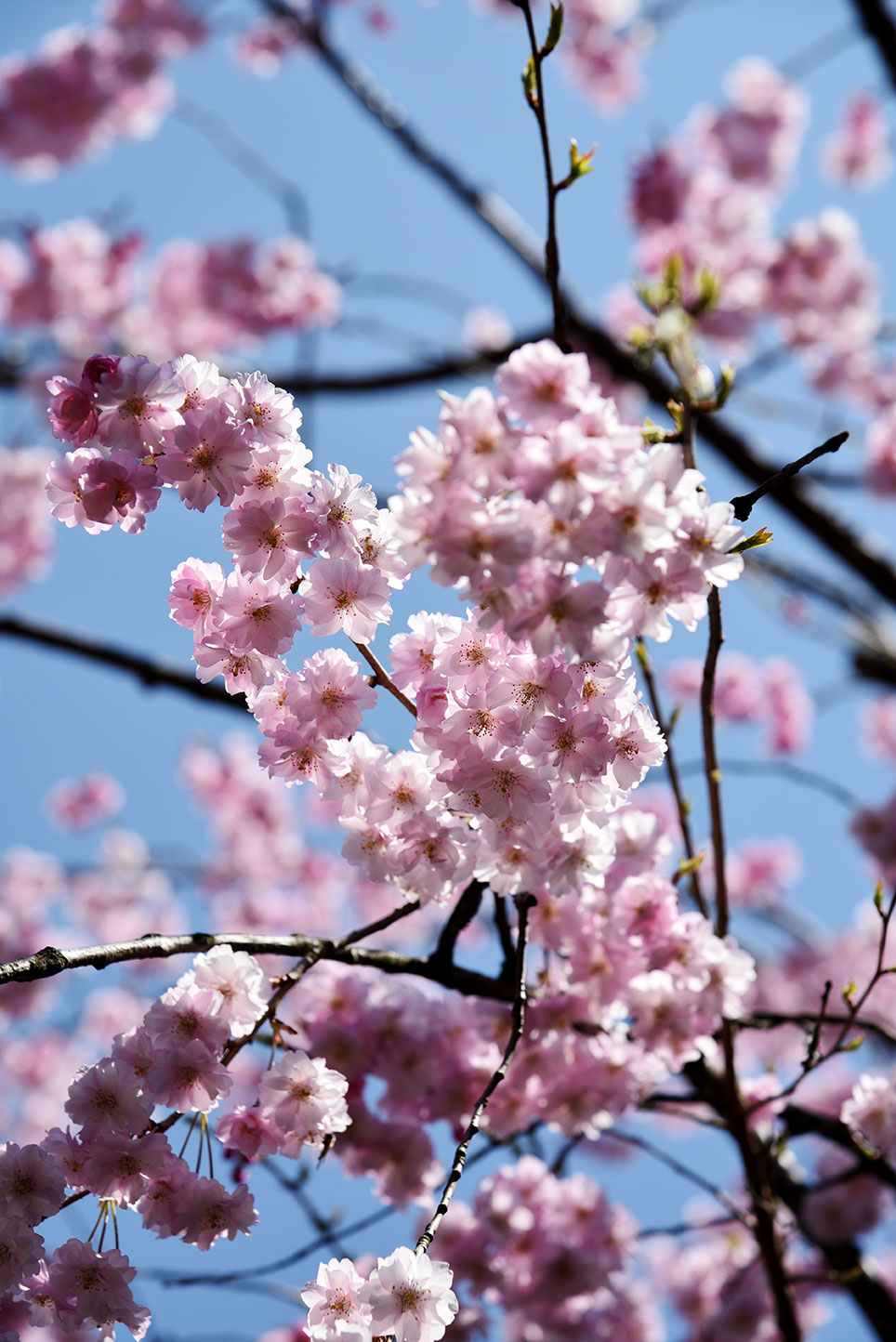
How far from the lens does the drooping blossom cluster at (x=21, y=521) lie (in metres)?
9.30

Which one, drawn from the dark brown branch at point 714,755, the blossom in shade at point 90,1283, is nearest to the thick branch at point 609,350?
the dark brown branch at point 714,755

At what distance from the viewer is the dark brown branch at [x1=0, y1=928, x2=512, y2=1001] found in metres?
1.53

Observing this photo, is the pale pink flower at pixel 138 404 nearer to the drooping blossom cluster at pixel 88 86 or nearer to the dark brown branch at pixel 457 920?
the dark brown branch at pixel 457 920

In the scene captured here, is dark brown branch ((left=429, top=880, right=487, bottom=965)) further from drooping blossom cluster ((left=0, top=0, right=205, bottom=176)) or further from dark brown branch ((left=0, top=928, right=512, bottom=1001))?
drooping blossom cluster ((left=0, top=0, right=205, bottom=176))

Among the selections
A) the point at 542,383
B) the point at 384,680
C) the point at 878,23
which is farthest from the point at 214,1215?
the point at 878,23

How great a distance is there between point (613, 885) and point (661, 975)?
0.69 feet

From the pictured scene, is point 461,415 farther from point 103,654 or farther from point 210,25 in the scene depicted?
point 210,25

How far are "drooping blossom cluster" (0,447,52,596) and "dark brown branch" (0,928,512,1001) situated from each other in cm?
830

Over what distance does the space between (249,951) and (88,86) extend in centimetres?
930

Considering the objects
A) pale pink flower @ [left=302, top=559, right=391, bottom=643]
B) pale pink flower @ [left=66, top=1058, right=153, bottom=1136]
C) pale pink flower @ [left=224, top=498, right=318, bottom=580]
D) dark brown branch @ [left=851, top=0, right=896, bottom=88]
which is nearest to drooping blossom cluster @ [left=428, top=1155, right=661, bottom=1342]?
pale pink flower @ [left=66, top=1058, right=153, bottom=1136]

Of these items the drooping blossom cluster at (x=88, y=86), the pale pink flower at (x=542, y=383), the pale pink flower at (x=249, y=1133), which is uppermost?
the drooping blossom cluster at (x=88, y=86)

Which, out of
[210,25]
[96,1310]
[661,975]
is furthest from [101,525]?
[210,25]

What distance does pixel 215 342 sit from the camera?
9.70 metres

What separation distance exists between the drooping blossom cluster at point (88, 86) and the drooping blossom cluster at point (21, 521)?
252cm
